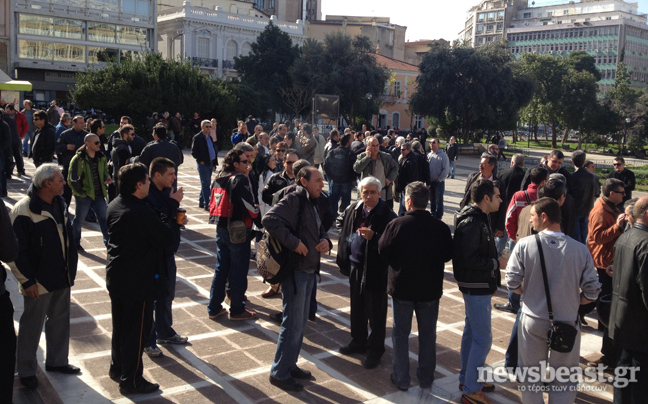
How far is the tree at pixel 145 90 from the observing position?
24.8 m

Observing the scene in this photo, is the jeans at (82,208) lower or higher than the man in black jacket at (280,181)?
lower

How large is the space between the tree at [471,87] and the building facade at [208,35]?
17800 millimetres

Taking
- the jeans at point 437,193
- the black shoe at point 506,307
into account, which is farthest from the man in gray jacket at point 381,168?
the black shoe at point 506,307

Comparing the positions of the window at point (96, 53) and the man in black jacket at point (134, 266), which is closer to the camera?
the man in black jacket at point (134, 266)

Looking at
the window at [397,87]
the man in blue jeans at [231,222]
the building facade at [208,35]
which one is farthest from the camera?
the window at [397,87]

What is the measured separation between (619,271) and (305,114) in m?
42.9

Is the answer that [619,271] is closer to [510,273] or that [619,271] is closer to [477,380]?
[510,273]

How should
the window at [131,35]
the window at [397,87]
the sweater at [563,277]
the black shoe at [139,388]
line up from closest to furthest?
the sweater at [563,277], the black shoe at [139,388], the window at [131,35], the window at [397,87]

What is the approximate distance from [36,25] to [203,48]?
13.2m

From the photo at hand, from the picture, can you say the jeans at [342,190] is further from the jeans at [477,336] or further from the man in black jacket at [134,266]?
the man in black jacket at [134,266]

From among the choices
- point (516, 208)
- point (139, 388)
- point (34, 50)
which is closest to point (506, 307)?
point (516, 208)

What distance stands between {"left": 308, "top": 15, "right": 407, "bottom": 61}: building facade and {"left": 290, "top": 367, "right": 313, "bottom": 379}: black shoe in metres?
66.9

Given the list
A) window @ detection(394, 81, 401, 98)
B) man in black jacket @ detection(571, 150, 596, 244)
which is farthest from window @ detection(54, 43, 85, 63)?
man in black jacket @ detection(571, 150, 596, 244)

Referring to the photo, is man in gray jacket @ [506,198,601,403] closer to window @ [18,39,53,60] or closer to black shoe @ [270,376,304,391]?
black shoe @ [270,376,304,391]
